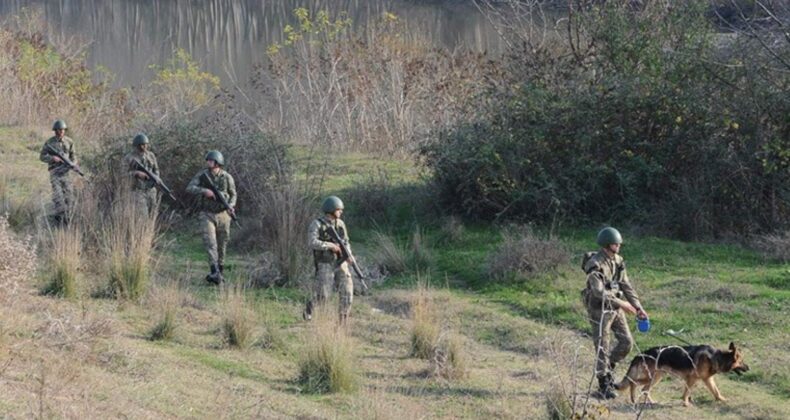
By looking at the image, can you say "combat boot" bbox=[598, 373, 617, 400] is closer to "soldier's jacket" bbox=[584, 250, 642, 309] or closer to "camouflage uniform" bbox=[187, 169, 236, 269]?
"soldier's jacket" bbox=[584, 250, 642, 309]

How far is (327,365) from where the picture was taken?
10.1 metres

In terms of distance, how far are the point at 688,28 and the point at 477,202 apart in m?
4.50

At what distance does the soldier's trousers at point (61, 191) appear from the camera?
1697 centimetres

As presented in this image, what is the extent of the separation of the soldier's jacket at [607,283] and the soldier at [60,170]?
8.89 metres

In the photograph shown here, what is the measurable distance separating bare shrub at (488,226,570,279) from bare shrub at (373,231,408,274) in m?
1.23

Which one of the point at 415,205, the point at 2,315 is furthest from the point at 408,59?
the point at 2,315

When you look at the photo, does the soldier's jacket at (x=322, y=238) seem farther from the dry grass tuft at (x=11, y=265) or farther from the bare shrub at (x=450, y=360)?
the dry grass tuft at (x=11, y=265)

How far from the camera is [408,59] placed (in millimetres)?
25641

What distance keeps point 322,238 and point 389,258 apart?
11.6ft

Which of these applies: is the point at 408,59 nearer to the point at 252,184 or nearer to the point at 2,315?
the point at 252,184

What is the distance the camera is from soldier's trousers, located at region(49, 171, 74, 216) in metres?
17.0

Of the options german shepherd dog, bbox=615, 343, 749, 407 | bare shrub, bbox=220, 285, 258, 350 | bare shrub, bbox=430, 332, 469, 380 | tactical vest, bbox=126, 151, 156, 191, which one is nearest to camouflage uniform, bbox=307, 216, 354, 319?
bare shrub, bbox=220, 285, 258, 350

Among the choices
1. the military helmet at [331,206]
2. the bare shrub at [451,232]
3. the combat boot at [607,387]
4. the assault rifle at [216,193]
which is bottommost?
the combat boot at [607,387]

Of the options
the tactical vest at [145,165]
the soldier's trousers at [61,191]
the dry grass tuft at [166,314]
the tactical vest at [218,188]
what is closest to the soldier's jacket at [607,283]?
the dry grass tuft at [166,314]
